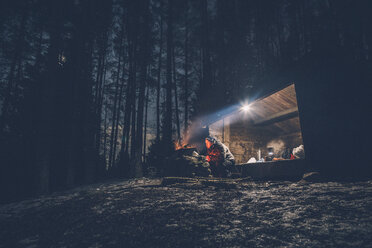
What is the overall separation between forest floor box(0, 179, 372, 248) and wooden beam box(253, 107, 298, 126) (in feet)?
22.6

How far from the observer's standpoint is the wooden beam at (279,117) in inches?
366

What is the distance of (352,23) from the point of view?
3715 mm

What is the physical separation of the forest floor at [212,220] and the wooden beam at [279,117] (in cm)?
690

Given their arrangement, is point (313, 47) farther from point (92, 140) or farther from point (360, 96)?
point (92, 140)

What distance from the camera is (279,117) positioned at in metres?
10.0

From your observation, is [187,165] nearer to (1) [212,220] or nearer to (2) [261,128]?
(1) [212,220]

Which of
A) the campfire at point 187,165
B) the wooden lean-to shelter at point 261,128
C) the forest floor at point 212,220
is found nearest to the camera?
the forest floor at point 212,220

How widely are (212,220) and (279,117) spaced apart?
30.0 feet

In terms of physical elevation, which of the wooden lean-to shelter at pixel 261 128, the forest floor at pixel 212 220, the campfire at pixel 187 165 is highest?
the wooden lean-to shelter at pixel 261 128

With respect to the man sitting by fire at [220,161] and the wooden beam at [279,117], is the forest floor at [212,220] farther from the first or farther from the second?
the wooden beam at [279,117]

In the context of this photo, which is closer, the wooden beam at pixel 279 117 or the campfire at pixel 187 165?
the campfire at pixel 187 165

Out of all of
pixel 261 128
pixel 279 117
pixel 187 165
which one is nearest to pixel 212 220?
pixel 187 165

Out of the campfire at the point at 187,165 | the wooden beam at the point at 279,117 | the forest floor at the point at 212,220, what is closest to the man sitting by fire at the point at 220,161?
the campfire at the point at 187,165

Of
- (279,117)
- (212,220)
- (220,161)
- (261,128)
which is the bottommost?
(212,220)
